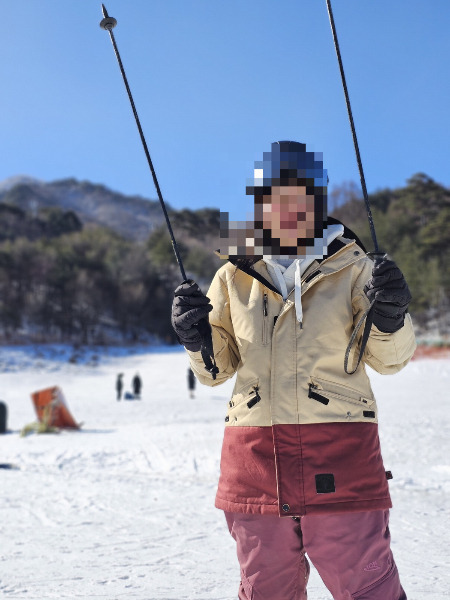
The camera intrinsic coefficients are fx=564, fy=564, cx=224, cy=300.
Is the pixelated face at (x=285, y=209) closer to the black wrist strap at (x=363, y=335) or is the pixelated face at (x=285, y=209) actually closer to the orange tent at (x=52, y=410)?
the black wrist strap at (x=363, y=335)

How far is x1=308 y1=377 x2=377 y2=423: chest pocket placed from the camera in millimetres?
1633

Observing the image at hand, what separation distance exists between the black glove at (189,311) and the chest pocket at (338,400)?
384 millimetres

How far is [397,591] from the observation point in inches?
62.8

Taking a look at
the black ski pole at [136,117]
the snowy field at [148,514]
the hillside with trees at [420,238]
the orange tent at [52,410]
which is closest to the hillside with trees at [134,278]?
the hillside with trees at [420,238]

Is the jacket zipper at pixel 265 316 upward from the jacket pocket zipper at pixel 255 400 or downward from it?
upward

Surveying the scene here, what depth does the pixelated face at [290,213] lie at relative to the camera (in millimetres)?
1756

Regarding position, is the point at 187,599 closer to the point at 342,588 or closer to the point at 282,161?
the point at 342,588

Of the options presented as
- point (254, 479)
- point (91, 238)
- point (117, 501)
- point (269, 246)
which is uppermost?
point (91, 238)

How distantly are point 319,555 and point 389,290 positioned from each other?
2.56ft

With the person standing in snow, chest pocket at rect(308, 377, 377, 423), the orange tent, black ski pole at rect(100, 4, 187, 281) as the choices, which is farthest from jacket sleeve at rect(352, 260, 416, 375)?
the orange tent

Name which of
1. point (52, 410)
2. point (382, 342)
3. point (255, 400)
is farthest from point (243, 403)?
point (52, 410)

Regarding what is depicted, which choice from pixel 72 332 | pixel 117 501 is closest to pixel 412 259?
pixel 72 332

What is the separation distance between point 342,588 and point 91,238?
72060mm

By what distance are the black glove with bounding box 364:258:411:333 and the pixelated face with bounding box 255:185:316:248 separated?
0.98 ft
